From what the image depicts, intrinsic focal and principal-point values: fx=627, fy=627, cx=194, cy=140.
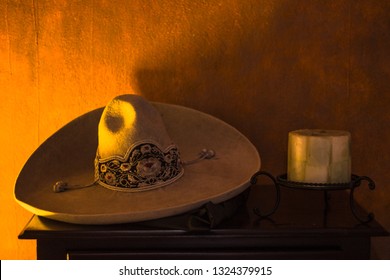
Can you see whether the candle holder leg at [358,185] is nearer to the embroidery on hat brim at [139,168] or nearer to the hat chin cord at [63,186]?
the embroidery on hat brim at [139,168]

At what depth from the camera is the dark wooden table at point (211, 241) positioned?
137 cm

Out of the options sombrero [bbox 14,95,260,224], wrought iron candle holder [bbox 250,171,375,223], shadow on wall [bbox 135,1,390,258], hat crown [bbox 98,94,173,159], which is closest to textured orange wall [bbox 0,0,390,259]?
shadow on wall [bbox 135,1,390,258]

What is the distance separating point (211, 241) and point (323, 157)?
1.04 feet

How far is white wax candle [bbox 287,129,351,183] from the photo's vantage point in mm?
1415

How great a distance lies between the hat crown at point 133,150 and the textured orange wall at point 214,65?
0.36 m

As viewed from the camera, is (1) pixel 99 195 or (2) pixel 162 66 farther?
(2) pixel 162 66

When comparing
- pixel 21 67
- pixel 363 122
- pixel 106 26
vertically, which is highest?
pixel 106 26

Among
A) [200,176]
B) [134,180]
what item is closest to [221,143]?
[200,176]

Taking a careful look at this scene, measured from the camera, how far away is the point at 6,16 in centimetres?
184

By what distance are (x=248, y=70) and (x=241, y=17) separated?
0.52 ft

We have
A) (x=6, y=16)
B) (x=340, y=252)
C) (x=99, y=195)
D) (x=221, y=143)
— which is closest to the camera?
(x=340, y=252)

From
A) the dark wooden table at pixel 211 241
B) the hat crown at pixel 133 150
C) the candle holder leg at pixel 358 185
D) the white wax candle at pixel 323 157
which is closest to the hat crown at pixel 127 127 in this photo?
the hat crown at pixel 133 150

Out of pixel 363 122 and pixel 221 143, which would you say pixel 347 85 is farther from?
pixel 221 143

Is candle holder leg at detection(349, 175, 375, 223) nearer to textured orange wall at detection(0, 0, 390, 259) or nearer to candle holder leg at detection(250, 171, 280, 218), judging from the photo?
candle holder leg at detection(250, 171, 280, 218)
